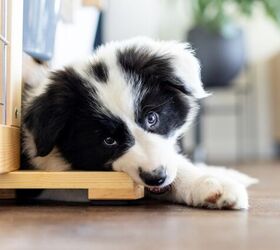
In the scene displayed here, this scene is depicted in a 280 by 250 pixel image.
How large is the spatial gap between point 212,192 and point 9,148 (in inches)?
28.4

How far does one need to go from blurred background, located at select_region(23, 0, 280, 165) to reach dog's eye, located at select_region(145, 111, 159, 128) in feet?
8.69

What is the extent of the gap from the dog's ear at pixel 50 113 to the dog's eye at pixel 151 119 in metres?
0.27

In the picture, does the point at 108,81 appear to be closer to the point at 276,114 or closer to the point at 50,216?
the point at 50,216

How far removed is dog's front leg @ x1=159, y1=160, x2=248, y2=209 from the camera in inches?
70.0

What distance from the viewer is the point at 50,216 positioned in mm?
1685

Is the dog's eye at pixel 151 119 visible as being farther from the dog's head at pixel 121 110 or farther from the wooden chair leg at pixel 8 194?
the wooden chair leg at pixel 8 194

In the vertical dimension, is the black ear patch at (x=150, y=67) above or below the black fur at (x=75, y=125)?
above

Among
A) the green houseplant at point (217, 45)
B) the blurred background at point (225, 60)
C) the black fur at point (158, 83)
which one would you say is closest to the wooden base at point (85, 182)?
the black fur at point (158, 83)

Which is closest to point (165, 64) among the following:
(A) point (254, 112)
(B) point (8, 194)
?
(B) point (8, 194)

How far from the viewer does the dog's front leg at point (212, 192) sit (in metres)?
1.78

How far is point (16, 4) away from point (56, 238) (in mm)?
1030

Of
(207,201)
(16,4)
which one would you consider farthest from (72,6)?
(207,201)

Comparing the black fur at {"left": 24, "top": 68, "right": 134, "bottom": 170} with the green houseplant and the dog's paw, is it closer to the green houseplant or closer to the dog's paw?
the dog's paw

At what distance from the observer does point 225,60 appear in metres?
5.78
